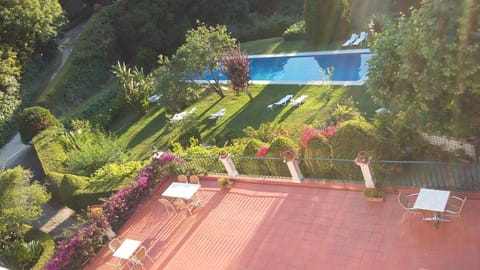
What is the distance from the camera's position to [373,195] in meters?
10.4

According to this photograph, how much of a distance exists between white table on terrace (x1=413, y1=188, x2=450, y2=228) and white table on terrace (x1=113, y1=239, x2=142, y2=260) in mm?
7089

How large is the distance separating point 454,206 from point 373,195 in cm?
187

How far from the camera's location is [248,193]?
1274 centimetres

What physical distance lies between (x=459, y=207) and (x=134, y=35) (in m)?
29.1

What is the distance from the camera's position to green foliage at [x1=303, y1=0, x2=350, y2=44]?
983 inches

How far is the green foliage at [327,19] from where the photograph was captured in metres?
25.0

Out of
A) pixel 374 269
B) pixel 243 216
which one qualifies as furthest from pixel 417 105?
pixel 243 216

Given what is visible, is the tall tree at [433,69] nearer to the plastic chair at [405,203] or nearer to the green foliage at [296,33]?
the plastic chair at [405,203]

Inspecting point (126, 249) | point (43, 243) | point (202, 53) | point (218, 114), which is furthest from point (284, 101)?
point (43, 243)

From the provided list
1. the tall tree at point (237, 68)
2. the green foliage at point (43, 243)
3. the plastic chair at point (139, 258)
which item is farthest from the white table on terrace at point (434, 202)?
the tall tree at point (237, 68)

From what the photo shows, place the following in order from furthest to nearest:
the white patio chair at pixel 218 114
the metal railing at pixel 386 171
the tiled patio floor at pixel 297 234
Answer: the white patio chair at pixel 218 114 → the metal railing at pixel 386 171 → the tiled patio floor at pixel 297 234

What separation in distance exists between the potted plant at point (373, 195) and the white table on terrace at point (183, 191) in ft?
16.5

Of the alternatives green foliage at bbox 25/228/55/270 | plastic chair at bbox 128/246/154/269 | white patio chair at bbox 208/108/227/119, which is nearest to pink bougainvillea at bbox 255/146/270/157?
plastic chair at bbox 128/246/154/269

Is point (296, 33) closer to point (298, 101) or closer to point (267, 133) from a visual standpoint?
point (298, 101)
